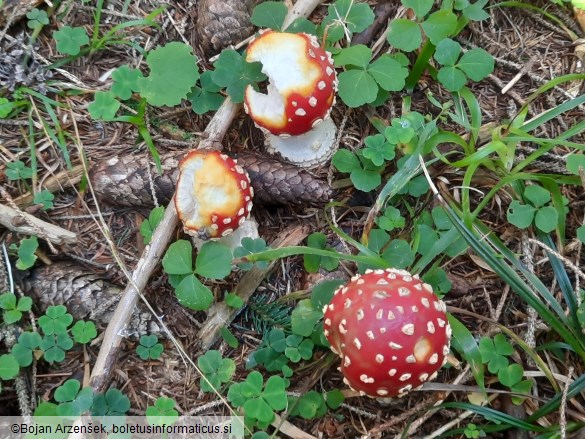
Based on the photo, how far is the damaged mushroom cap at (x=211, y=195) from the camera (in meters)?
Answer: 2.68

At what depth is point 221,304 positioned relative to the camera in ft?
9.71

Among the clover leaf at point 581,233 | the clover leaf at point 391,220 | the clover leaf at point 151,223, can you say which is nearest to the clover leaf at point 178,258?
the clover leaf at point 151,223

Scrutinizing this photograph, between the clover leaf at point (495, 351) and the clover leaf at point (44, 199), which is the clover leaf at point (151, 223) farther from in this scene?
the clover leaf at point (495, 351)

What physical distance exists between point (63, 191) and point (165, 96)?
0.81m

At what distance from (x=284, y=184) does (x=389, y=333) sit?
110cm

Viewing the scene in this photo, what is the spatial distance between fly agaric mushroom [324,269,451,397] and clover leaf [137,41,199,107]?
149cm

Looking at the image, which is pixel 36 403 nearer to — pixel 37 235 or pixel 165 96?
pixel 37 235

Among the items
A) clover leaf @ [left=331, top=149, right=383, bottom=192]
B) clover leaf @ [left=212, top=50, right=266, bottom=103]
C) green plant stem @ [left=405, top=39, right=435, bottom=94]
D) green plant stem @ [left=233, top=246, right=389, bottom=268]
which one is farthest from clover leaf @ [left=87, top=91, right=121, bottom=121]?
green plant stem @ [left=405, top=39, right=435, bottom=94]

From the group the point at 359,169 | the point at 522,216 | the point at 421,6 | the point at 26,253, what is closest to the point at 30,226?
the point at 26,253

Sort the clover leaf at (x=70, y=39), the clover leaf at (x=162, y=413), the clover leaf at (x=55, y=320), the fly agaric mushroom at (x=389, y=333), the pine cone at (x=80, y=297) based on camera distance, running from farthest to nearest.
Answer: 1. the clover leaf at (x=70, y=39)
2. the pine cone at (x=80, y=297)
3. the clover leaf at (x=55, y=320)
4. the clover leaf at (x=162, y=413)
5. the fly agaric mushroom at (x=389, y=333)

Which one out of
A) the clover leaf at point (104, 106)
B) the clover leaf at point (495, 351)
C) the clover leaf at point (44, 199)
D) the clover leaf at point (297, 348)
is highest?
the clover leaf at point (104, 106)

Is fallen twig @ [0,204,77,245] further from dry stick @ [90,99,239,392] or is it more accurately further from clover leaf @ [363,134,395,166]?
clover leaf @ [363,134,395,166]

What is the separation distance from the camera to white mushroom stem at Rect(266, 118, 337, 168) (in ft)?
10.2

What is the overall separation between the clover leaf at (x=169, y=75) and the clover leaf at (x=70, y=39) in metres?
0.42
